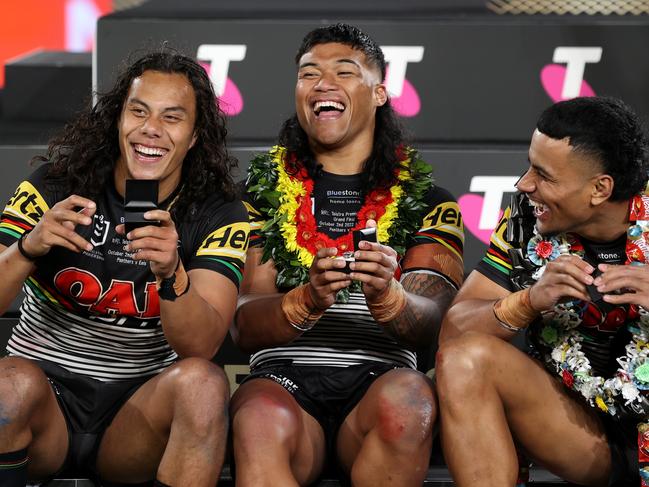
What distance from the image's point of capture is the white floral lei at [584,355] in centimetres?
248

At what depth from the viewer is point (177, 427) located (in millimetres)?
2424

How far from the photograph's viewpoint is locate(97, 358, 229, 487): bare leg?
2414 mm

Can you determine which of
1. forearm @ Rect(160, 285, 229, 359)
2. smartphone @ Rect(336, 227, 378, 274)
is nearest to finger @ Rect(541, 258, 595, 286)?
smartphone @ Rect(336, 227, 378, 274)

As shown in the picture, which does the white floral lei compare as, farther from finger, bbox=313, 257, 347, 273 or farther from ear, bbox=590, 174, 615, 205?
finger, bbox=313, 257, 347, 273

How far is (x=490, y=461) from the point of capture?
240 cm

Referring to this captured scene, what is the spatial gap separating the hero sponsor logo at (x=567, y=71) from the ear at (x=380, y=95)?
0.84 meters

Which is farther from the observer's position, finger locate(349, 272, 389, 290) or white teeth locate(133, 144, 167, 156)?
white teeth locate(133, 144, 167, 156)

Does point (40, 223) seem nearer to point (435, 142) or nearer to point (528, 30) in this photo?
point (435, 142)

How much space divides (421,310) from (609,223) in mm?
509

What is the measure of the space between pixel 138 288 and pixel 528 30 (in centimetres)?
178

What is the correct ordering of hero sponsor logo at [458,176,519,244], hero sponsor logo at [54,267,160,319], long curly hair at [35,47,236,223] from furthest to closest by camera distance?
1. hero sponsor logo at [458,176,519,244]
2. long curly hair at [35,47,236,223]
3. hero sponsor logo at [54,267,160,319]

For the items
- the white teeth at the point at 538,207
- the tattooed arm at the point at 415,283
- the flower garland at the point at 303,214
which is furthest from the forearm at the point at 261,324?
the white teeth at the point at 538,207

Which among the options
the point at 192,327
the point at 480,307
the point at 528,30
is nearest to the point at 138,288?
the point at 192,327

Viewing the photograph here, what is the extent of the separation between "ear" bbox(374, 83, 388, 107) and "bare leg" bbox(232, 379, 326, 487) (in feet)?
2.95
